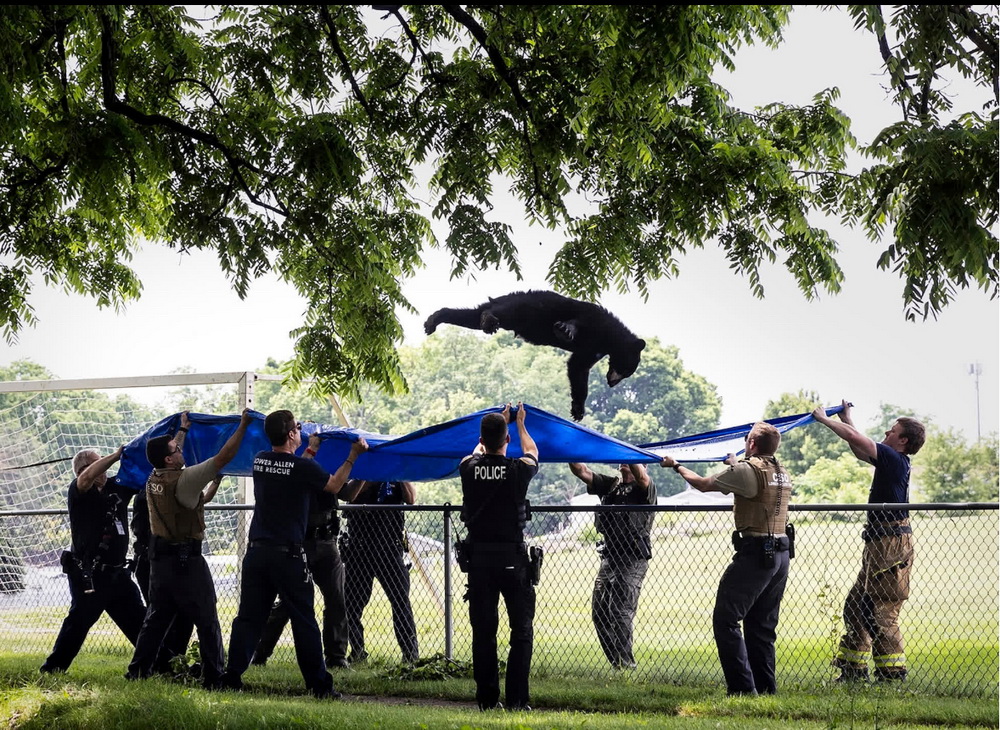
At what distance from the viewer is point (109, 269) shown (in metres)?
13.1

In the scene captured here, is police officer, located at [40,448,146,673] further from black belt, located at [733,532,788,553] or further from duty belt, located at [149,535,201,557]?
black belt, located at [733,532,788,553]

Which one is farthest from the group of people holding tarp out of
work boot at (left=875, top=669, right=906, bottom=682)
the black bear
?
the black bear

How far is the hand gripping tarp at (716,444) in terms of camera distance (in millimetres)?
8117

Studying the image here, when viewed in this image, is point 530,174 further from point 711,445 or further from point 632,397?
point 632,397

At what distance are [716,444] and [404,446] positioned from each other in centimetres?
251

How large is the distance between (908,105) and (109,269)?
9.90m

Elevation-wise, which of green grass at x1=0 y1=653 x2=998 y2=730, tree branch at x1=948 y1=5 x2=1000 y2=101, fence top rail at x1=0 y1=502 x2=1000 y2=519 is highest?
tree branch at x1=948 y1=5 x2=1000 y2=101

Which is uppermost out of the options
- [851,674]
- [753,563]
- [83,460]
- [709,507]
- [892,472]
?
[83,460]

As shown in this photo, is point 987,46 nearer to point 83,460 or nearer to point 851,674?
point 851,674

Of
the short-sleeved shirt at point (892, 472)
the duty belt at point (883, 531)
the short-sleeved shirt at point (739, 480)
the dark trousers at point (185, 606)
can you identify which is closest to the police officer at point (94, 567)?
the dark trousers at point (185, 606)

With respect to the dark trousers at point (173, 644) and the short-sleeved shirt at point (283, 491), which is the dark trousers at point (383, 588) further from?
the short-sleeved shirt at point (283, 491)

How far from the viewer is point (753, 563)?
24.5 ft

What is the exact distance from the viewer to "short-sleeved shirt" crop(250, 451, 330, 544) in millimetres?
7609

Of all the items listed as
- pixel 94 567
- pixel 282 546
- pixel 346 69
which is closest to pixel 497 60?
pixel 346 69
